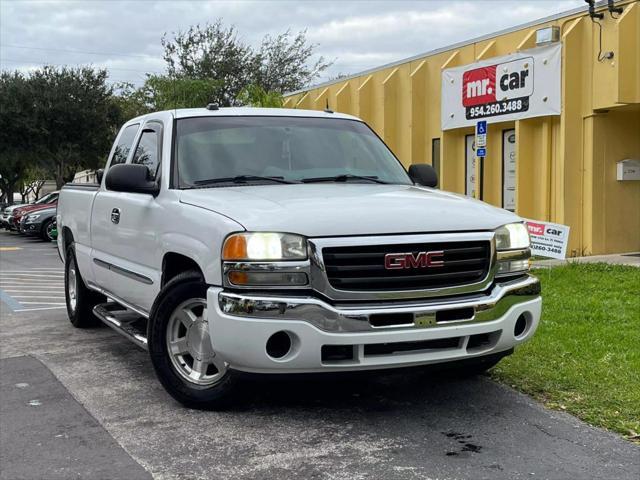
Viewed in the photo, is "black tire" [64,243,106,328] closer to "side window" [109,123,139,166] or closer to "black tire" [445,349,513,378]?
"side window" [109,123,139,166]

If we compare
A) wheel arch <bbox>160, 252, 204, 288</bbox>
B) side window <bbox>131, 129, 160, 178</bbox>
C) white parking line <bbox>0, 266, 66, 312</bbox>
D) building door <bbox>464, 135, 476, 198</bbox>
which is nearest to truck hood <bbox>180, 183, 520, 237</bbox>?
wheel arch <bbox>160, 252, 204, 288</bbox>

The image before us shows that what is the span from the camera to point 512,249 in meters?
4.70

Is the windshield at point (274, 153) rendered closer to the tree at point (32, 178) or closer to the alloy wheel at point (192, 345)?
the alloy wheel at point (192, 345)

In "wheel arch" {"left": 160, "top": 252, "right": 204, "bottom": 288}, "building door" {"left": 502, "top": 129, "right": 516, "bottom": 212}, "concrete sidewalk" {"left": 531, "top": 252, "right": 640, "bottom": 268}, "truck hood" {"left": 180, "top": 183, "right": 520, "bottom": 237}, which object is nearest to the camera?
"truck hood" {"left": 180, "top": 183, "right": 520, "bottom": 237}

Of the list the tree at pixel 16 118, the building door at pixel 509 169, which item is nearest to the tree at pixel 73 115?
the tree at pixel 16 118

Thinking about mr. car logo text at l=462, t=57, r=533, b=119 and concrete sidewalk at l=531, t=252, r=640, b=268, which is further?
mr. car logo text at l=462, t=57, r=533, b=119

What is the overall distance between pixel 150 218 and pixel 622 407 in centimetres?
339

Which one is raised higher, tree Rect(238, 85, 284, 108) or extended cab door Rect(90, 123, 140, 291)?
tree Rect(238, 85, 284, 108)

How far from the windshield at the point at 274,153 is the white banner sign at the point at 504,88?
914 centimetres

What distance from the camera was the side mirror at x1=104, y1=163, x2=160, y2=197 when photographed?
5297 mm

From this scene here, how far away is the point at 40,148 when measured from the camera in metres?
34.2

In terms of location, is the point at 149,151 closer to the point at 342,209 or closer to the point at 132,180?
the point at 132,180

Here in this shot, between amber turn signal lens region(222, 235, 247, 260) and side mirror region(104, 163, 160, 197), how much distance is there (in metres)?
1.34

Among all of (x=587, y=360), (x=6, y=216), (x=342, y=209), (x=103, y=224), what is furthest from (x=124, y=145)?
(x=6, y=216)
